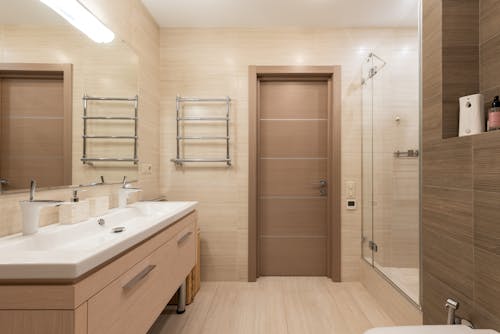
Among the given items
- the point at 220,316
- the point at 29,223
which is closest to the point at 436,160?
the point at 220,316

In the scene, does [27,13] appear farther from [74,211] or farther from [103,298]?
[103,298]

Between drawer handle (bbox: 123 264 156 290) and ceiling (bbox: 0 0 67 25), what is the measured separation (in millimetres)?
1196

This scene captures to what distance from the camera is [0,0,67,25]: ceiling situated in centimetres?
116

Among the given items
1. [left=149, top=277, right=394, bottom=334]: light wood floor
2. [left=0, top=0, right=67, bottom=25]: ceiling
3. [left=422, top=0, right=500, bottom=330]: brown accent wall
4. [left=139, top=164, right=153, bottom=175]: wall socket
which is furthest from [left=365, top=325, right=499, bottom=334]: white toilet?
[left=139, top=164, right=153, bottom=175]: wall socket

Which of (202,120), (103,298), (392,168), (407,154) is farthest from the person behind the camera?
(202,120)

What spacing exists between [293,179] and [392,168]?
918 millimetres

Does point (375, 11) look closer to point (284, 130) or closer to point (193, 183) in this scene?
point (284, 130)

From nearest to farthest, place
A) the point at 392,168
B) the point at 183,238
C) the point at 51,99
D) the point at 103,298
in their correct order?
the point at 103,298, the point at 51,99, the point at 183,238, the point at 392,168

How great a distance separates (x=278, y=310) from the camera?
2.17 metres

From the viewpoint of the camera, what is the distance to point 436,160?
1418mm

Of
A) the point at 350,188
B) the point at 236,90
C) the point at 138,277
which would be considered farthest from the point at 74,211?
the point at 350,188

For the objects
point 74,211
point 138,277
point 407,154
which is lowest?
point 138,277

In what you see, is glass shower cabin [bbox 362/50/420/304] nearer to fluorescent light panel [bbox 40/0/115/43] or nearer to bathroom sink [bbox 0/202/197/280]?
bathroom sink [bbox 0/202/197/280]

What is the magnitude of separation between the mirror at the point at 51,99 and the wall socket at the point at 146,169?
354 mm
